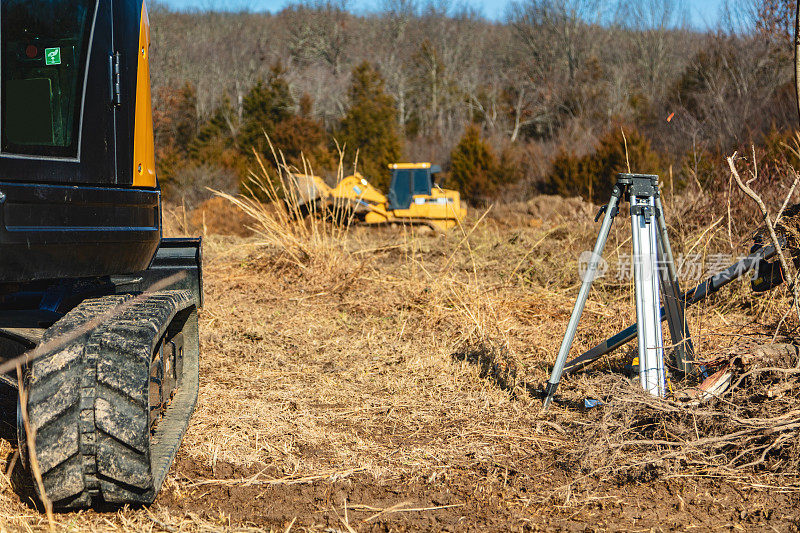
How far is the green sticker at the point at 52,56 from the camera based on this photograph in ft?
7.89

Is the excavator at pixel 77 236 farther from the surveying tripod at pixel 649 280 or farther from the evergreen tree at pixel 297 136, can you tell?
the evergreen tree at pixel 297 136

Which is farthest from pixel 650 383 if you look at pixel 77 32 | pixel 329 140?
pixel 329 140

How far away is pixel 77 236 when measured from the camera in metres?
2.34

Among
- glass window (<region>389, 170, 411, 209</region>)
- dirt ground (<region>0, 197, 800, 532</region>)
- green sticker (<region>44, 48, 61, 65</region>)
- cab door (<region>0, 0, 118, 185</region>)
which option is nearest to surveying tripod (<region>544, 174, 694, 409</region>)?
dirt ground (<region>0, 197, 800, 532</region>)

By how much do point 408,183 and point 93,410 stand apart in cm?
1201

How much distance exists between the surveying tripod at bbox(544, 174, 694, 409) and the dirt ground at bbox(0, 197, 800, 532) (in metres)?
0.17

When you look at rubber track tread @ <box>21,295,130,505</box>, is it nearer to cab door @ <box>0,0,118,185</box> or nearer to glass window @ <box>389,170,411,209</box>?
cab door @ <box>0,0,118,185</box>

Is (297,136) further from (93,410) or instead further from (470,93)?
(93,410)

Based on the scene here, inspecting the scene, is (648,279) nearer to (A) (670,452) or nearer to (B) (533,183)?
(A) (670,452)

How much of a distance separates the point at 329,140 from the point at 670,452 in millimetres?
28841

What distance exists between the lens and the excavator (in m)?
2.26

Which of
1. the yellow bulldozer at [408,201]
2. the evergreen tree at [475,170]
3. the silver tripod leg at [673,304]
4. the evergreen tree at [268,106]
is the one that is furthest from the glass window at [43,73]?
the evergreen tree at [268,106]

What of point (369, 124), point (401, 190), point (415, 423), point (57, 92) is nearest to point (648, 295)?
point (415, 423)
